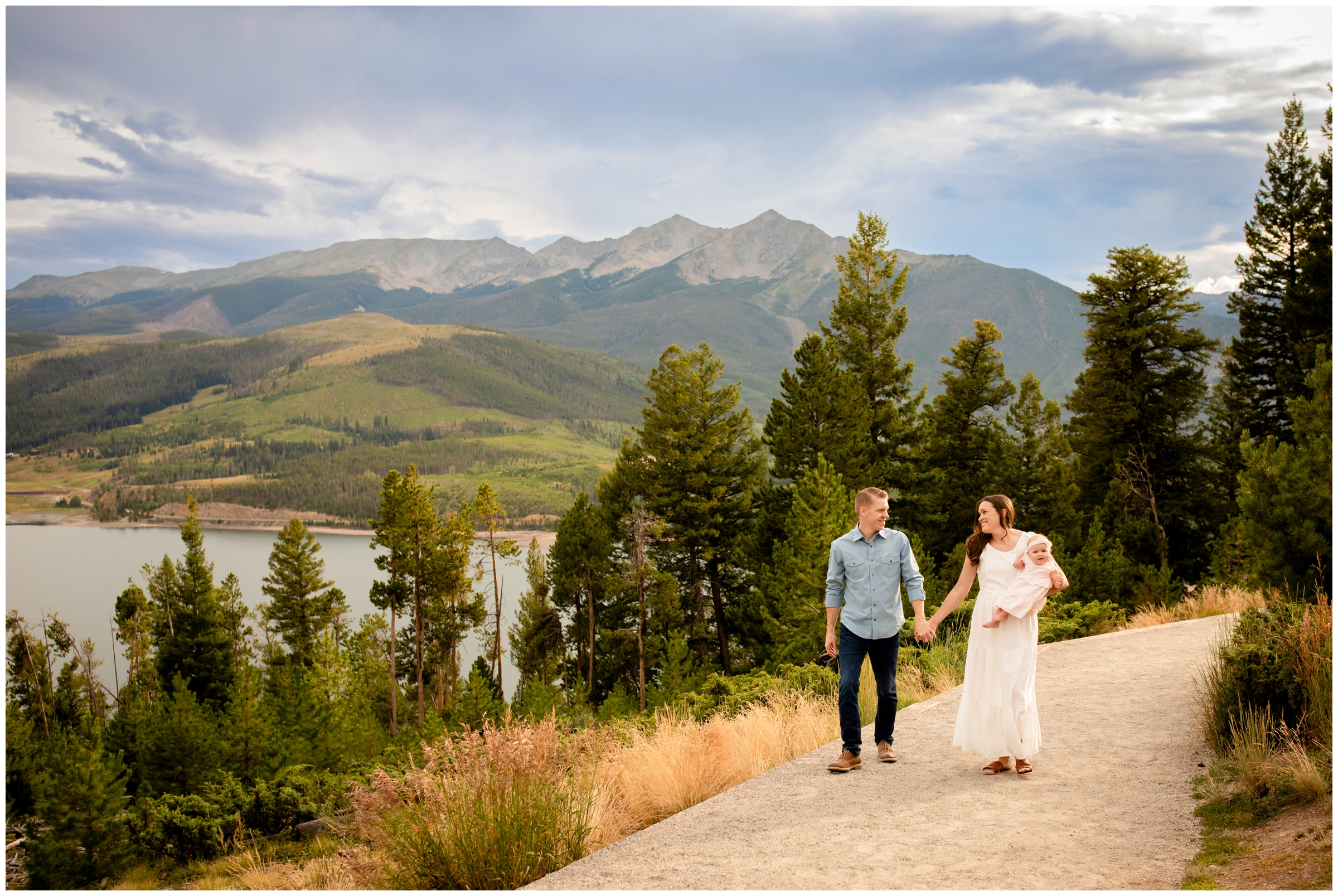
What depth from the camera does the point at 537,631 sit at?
3756cm

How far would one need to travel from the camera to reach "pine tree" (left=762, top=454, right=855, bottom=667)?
2422 cm

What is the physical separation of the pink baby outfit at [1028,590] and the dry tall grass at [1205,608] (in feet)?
28.7

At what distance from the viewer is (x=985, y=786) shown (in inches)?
213

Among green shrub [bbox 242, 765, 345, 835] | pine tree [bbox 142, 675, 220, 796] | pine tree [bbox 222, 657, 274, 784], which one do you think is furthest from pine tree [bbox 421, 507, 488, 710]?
green shrub [bbox 242, 765, 345, 835]

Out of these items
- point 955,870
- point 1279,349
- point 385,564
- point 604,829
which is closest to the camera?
point 955,870

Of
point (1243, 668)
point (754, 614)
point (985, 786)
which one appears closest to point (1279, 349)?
point (754, 614)

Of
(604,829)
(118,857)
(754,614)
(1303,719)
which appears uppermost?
(1303,719)

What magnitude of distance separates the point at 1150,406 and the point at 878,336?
1020 cm

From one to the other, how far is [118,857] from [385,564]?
15.3m

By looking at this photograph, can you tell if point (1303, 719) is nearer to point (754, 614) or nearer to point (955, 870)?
point (955, 870)

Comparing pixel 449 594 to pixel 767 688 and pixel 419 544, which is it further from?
pixel 767 688

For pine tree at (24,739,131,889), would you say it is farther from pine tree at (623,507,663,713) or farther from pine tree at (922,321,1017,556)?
pine tree at (922,321,1017,556)

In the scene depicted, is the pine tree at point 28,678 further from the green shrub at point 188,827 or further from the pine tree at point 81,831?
the green shrub at point 188,827

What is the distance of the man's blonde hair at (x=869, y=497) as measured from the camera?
19.1 feet
